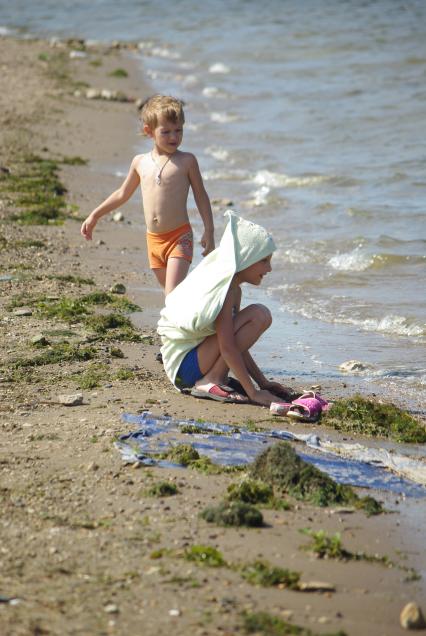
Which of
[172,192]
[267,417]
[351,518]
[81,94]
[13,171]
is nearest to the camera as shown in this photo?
[351,518]

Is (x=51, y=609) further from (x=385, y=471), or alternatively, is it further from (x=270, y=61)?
(x=270, y=61)

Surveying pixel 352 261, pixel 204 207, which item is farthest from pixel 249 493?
pixel 352 261

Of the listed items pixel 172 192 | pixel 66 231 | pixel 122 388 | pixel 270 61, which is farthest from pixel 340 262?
pixel 270 61

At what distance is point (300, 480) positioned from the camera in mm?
4543

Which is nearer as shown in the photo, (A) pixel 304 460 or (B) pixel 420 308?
(A) pixel 304 460

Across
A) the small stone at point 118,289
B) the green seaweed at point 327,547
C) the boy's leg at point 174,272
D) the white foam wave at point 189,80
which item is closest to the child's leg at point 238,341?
the boy's leg at point 174,272

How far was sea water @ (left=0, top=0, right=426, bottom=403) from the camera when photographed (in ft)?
25.1

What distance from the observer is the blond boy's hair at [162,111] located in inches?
256

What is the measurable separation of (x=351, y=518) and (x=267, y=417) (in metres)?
1.33

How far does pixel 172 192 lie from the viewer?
6742 mm

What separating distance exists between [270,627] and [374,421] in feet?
7.40

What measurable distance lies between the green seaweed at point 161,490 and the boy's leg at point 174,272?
240 cm

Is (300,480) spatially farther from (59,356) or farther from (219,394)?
(59,356)

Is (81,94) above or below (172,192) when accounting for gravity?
above
